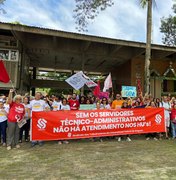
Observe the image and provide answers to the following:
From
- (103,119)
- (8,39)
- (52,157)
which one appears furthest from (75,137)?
(8,39)

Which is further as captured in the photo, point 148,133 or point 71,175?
point 148,133

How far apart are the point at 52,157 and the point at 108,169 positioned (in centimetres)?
163

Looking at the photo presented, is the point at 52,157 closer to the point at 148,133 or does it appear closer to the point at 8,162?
the point at 8,162

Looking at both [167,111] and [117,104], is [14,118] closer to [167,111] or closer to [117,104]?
[117,104]

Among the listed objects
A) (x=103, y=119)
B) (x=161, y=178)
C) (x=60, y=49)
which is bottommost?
(x=161, y=178)

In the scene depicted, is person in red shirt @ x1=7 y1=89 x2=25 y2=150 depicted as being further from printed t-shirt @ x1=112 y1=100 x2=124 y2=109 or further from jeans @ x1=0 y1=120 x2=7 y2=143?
printed t-shirt @ x1=112 y1=100 x2=124 y2=109

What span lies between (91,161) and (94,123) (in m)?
2.27

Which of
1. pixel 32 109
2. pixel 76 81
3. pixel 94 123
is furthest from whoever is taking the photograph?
pixel 76 81

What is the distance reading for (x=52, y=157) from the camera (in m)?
5.88

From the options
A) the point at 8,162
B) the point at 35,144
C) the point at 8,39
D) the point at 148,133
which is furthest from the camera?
the point at 8,39

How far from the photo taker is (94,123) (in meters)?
7.75

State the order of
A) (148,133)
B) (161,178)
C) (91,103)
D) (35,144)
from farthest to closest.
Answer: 1. (91,103)
2. (148,133)
3. (35,144)
4. (161,178)

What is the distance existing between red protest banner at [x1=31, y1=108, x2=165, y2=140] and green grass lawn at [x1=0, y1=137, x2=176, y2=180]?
36cm

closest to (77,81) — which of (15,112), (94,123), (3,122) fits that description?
(94,123)
